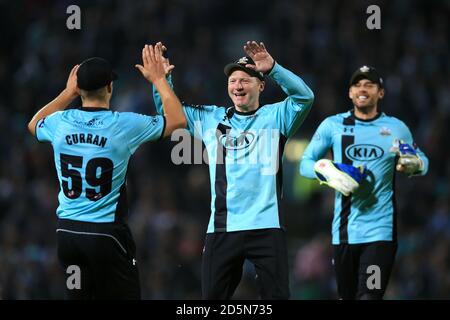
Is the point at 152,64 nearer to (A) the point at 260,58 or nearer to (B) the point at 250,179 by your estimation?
(A) the point at 260,58

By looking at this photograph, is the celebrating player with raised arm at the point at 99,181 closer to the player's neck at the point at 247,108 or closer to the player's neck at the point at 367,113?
the player's neck at the point at 247,108

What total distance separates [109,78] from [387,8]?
10.6m

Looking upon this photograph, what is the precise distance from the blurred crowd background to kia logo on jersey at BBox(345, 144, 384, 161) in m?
4.12

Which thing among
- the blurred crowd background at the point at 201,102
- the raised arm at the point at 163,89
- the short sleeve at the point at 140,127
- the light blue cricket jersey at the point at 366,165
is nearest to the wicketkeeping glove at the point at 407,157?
the light blue cricket jersey at the point at 366,165

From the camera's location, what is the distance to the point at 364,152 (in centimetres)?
959

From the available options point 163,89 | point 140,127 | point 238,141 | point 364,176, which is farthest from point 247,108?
point 364,176

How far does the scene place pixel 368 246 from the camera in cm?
944

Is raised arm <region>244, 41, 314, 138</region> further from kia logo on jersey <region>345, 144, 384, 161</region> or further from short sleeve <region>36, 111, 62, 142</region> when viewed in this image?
short sleeve <region>36, 111, 62, 142</region>

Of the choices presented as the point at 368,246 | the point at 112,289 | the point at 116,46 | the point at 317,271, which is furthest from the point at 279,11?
the point at 112,289

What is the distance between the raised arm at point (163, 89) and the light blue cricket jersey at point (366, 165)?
1.78 metres

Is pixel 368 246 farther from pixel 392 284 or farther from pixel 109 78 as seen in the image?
pixel 392 284

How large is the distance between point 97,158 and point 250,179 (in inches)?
48.9

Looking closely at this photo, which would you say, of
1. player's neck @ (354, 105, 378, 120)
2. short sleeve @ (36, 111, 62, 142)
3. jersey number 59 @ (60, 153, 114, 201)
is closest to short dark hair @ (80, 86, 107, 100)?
short sleeve @ (36, 111, 62, 142)

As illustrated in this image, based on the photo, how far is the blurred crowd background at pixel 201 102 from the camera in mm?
13914
